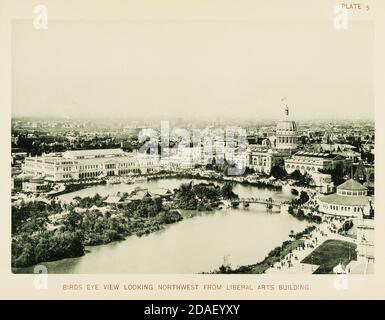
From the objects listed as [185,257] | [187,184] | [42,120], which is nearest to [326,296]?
[185,257]

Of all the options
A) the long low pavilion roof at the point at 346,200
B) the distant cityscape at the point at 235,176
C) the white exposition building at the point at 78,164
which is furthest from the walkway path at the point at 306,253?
the white exposition building at the point at 78,164

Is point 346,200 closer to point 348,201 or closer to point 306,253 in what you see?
point 348,201

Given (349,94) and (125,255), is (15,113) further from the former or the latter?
(349,94)

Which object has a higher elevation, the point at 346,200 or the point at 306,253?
the point at 346,200

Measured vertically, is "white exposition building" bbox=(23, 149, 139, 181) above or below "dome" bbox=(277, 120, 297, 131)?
below

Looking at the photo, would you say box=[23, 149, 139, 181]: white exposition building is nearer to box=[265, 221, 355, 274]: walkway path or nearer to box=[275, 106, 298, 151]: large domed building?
box=[275, 106, 298, 151]: large domed building

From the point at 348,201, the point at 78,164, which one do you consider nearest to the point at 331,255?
the point at 348,201

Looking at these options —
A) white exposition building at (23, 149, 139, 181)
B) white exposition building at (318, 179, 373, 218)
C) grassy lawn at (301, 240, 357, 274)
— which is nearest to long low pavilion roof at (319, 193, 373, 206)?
white exposition building at (318, 179, 373, 218)
